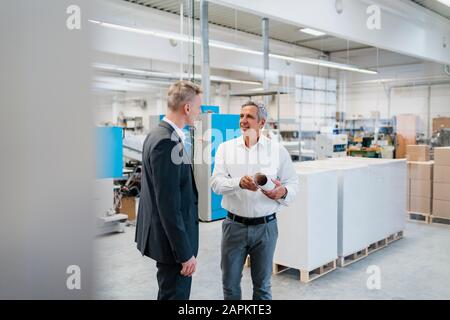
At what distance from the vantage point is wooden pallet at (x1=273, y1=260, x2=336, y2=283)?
3.73 m

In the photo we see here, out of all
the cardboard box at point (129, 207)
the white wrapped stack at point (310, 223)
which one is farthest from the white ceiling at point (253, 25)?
the white wrapped stack at point (310, 223)

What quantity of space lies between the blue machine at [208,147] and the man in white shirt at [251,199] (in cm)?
359

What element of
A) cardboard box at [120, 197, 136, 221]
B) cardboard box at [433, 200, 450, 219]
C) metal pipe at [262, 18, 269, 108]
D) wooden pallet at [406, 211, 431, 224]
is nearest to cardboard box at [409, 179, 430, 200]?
cardboard box at [433, 200, 450, 219]

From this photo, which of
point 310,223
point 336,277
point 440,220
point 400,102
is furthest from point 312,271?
point 400,102

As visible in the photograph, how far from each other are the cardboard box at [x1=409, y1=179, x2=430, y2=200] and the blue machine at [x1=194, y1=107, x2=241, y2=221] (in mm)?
3070

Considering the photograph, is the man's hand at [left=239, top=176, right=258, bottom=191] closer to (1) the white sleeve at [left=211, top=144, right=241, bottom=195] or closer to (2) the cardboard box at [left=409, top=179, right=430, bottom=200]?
(1) the white sleeve at [left=211, top=144, right=241, bottom=195]

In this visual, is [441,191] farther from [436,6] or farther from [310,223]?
[436,6]

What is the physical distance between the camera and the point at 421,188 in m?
6.30

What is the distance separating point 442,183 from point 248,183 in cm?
512

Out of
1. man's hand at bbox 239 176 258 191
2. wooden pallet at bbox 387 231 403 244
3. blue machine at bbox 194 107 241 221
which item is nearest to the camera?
man's hand at bbox 239 176 258 191

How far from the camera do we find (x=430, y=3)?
8148mm

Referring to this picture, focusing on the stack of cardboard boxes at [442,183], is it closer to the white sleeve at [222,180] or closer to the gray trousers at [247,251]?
the gray trousers at [247,251]

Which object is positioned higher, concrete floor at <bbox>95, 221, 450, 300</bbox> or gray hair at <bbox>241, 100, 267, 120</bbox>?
gray hair at <bbox>241, 100, 267, 120</bbox>

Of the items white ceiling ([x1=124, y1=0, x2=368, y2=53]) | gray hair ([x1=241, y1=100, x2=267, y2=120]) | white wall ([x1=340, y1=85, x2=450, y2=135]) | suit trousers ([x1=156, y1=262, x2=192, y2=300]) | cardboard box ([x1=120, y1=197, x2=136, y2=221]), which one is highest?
white ceiling ([x1=124, y1=0, x2=368, y2=53])
